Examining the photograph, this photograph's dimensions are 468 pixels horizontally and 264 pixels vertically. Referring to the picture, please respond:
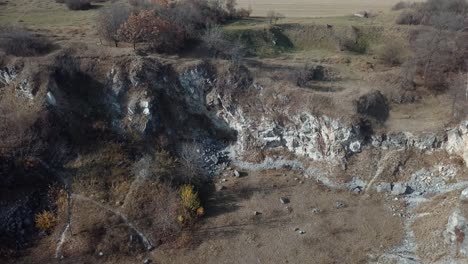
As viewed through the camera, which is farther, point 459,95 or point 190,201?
point 459,95

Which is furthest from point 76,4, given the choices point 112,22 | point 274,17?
point 274,17

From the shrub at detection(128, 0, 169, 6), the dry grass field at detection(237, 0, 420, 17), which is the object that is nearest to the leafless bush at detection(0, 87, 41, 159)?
the shrub at detection(128, 0, 169, 6)

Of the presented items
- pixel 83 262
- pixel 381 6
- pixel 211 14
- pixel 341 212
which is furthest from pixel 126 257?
pixel 381 6

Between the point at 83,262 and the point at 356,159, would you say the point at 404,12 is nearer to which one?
the point at 356,159

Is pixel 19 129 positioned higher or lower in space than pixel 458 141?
lower

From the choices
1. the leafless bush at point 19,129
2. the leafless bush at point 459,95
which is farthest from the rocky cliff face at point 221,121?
the leafless bush at point 459,95

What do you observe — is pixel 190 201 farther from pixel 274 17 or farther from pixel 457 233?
pixel 274 17

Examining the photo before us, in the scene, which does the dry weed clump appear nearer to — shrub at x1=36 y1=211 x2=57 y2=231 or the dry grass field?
shrub at x1=36 y1=211 x2=57 y2=231
